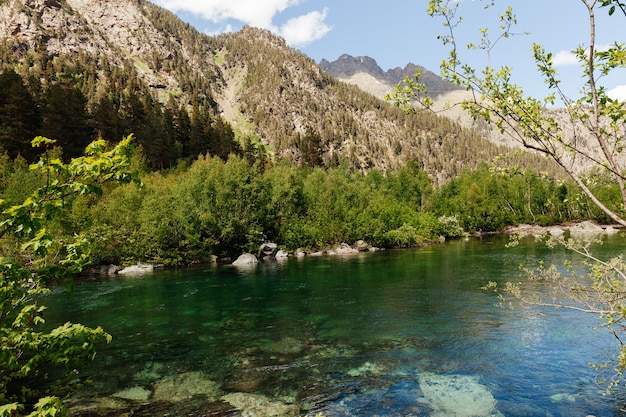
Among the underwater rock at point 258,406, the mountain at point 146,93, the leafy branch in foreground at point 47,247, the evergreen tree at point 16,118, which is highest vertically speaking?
the mountain at point 146,93

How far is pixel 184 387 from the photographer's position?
13422 millimetres

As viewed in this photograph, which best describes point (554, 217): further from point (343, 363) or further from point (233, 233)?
point (343, 363)

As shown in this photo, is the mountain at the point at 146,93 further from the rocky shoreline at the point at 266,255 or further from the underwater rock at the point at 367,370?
the underwater rock at the point at 367,370

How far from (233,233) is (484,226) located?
7295 centimetres

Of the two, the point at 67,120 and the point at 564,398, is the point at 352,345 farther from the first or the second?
the point at 67,120

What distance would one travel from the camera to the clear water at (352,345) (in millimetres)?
12078

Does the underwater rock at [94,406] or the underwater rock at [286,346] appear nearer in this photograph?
the underwater rock at [94,406]

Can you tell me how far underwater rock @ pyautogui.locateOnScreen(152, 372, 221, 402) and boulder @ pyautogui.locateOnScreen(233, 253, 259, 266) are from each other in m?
35.6

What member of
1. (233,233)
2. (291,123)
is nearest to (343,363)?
(233,233)

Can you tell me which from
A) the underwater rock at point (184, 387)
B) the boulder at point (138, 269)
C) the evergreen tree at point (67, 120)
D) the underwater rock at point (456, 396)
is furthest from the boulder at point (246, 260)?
the underwater rock at point (456, 396)

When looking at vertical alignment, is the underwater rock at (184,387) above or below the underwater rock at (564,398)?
below

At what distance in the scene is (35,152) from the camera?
63094 millimetres

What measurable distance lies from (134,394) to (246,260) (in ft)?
127

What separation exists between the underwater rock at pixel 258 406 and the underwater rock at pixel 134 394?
268 centimetres
